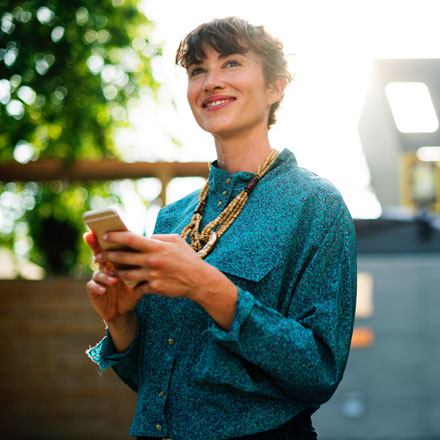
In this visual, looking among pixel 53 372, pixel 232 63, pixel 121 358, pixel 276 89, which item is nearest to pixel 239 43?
pixel 232 63

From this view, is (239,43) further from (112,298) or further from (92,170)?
(92,170)

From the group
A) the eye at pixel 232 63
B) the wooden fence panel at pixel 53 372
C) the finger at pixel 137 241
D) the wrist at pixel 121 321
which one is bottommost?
the wooden fence panel at pixel 53 372

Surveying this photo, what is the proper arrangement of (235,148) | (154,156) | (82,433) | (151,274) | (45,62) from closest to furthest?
1. (151,274)
2. (235,148)
3. (45,62)
4. (82,433)
5. (154,156)

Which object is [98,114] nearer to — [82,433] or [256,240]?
[82,433]

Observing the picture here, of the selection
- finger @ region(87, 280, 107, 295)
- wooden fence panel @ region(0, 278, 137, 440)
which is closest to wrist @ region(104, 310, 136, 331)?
finger @ region(87, 280, 107, 295)

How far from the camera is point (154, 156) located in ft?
19.3

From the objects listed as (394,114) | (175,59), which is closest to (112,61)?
(175,59)

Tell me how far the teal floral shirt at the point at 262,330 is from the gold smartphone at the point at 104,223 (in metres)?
0.25

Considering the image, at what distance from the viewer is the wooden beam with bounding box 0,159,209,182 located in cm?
510

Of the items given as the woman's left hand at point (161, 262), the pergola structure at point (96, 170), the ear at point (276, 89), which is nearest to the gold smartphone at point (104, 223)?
the woman's left hand at point (161, 262)

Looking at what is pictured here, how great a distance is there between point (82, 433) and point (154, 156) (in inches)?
105

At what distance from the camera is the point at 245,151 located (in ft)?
4.60

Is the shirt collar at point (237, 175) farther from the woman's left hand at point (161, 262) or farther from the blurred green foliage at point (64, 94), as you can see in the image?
the blurred green foliage at point (64, 94)

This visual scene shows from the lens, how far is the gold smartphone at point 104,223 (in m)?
1.03
